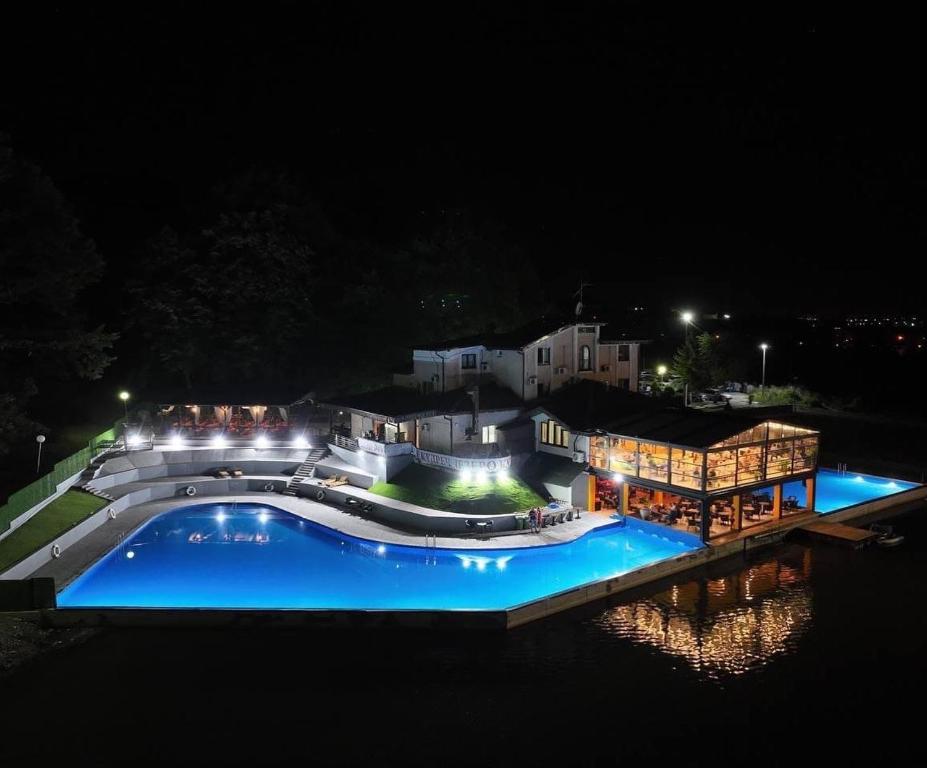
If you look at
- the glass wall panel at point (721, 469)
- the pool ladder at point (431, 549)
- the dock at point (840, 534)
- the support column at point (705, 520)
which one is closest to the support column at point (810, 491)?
the dock at point (840, 534)

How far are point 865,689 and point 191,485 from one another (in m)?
26.6

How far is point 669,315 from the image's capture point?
87.8 m

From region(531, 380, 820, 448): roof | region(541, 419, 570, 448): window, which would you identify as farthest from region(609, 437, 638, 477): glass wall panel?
region(541, 419, 570, 448): window

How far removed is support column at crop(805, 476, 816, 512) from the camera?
1076 inches

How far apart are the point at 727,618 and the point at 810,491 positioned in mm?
10774

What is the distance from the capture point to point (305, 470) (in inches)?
1260

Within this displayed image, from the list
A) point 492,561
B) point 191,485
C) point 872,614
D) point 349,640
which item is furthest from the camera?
point 191,485

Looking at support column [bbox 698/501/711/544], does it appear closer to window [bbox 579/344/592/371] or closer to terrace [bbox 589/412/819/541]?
terrace [bbox 589/412/819/541]

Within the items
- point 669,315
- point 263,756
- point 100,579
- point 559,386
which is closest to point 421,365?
point 559,386

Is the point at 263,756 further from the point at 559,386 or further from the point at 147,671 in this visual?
the point at 559,386

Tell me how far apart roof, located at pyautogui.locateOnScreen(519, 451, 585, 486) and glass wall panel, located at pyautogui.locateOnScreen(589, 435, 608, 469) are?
58 cm

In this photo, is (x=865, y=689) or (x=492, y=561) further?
(x=492, y=561)

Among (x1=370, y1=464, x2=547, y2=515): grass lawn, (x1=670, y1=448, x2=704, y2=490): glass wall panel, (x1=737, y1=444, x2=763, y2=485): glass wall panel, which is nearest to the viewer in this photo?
(x1=670, y1=448, x2=704, y2=490): glass wall panel

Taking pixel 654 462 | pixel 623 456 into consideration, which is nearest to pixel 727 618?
pixel 654 462
